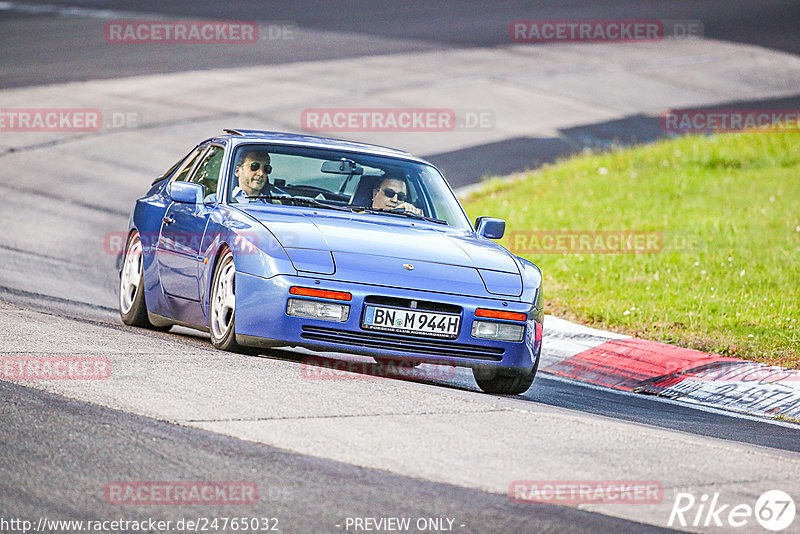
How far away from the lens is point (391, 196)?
8562 mm

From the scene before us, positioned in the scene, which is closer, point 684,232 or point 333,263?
point 333,263

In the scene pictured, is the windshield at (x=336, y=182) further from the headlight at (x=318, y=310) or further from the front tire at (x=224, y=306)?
the headlight at (x=318, y=310)

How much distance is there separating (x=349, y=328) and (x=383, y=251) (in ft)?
1.91

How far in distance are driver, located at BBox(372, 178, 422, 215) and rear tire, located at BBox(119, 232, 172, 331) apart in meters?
1.85

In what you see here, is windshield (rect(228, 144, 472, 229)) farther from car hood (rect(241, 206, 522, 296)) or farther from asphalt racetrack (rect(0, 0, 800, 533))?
asphalt racetrack (rect(0, 0, 800, 533))

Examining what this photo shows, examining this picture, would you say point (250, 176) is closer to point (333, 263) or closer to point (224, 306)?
point (224, 306)

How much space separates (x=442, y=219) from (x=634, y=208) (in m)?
7.97

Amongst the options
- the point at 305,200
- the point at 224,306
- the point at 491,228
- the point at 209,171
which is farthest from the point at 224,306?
the point at 491,228

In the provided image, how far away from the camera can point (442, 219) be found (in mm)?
8656

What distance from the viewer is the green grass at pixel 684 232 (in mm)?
10500

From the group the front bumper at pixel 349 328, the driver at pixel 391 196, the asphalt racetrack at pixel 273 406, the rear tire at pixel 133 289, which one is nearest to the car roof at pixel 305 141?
the driver at pixel 391 196

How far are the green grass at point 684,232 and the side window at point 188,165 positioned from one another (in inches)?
141

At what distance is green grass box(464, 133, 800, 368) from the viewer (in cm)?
1050

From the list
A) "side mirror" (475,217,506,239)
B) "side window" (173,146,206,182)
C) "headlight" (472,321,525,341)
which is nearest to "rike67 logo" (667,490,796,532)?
"headlight" (472,321,525,341)
